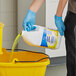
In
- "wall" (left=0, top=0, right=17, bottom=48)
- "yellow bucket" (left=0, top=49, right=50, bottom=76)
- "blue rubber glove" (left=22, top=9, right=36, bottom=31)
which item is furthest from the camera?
"wall" (left=0, top=0, right=17, bottom=48)

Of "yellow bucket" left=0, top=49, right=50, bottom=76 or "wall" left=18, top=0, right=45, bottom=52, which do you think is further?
"wall" left=18, top=0, right=45, bottom=52

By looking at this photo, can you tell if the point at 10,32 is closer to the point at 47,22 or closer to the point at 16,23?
the point at 16,23

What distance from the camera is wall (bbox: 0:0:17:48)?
2867 millimetres

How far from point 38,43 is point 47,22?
84cm

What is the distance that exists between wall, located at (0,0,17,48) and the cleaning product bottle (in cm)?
129

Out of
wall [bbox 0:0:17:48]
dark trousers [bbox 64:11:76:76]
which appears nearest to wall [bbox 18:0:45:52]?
wall [bbox 0:0:17:48]

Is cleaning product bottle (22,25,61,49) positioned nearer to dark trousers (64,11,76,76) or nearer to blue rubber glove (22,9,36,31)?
blue rubber glove (22,9,36,31)

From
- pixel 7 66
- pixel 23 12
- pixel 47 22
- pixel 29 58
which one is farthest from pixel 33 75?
pixel 23 12

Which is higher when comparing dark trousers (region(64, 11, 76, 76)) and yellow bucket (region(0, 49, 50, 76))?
dark trousers (region(64, 11, 76, 76))

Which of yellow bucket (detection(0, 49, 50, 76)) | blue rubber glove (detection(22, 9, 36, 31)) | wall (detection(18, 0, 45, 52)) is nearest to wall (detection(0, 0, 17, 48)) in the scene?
wall (detection(18, 0, 45, 52))

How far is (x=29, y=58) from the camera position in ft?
6.04

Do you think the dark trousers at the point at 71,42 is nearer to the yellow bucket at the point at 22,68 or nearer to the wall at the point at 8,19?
the yellow bucket at the point at 22,68

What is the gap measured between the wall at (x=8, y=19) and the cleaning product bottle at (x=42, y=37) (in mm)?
1291

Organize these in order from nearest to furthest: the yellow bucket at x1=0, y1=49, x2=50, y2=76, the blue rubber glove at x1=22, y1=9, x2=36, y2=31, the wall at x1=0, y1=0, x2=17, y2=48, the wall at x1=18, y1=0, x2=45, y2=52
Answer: the yellow bucket at x1=0, y1=49, x2=50, y2=76 → the blue rubber glove at x1=22, y1=9, x2=36, y2=31 → the wall at x1=18, y1=0, x2=45, y2=52 → the wall at x1=0, y1=0, x2=17, y2=48
